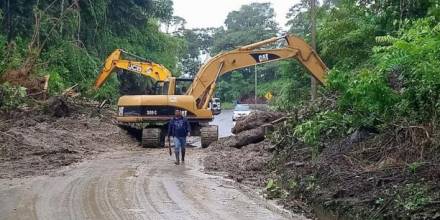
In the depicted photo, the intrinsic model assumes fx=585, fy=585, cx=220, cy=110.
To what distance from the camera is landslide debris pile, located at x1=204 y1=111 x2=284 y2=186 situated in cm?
1375

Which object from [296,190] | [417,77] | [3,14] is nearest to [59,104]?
[3,14]

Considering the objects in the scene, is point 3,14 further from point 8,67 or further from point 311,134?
point 311,134

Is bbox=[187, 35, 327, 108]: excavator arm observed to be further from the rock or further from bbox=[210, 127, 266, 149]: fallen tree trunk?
the rock

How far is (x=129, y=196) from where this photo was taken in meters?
10.6

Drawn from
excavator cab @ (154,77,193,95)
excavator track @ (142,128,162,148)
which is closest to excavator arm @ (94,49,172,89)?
excavator cab @ (154,77,193,95)

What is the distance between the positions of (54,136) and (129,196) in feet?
32.9

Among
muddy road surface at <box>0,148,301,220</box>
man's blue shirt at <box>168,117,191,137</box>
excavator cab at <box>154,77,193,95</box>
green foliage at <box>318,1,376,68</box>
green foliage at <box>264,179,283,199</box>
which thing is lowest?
muddy road surface at <box>0,148,301,220</box>

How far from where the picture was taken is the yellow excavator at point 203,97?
828 inches

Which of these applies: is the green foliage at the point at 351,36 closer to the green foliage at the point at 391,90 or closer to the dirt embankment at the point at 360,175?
the green foliage at the point at 391,90

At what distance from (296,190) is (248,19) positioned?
98913 mm

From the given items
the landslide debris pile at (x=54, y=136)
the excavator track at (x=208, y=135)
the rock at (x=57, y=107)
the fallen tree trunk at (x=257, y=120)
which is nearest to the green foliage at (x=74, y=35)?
the rock at (x=57, y=107)

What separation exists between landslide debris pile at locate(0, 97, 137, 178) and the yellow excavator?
123cm

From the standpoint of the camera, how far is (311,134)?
42.1ft

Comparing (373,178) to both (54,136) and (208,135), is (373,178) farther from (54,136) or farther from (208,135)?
(54,136)
